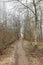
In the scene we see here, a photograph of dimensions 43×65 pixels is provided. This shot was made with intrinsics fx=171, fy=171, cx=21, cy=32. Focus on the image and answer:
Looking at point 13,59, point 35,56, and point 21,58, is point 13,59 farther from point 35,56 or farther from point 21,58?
point 35,56

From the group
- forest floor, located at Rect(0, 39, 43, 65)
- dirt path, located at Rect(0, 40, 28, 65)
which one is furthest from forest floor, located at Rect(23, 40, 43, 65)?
dirt path, located at Rect(0, 40, 28, 65)

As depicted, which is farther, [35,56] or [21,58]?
[35,56]

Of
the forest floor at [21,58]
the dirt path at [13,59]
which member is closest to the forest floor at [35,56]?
the forest floor at [21,58]

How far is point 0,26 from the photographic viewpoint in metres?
14.6

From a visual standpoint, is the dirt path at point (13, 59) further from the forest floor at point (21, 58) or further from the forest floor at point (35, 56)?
the forest floor at point (35, 56)

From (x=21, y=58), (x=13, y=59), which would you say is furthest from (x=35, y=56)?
(x=13, y=59)

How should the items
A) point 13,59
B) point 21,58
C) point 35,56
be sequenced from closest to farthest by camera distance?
point 13,59 < point 21,58 < point 35,56

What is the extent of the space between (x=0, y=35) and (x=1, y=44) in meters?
0.78

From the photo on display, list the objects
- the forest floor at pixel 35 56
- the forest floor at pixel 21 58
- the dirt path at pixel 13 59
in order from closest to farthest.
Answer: the dirt path at pixel 13 59 < the forest floor at pixel 21 58 < the forest floor at pixel 35 56

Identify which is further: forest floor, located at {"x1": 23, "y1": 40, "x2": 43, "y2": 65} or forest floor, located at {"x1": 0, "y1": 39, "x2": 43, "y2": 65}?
forest floor, located at {"x1": 23, "y1": 40, "x2": 43, "y2": 65}

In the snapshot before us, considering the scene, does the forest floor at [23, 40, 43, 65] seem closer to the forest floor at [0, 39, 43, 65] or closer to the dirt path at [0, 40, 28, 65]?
the forest floor at [0, 39, 43, 65]

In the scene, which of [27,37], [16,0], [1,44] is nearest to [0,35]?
[1,44]

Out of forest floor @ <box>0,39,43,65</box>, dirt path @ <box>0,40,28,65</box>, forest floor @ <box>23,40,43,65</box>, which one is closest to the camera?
dirt path @ <box>0,40,28,65</box>

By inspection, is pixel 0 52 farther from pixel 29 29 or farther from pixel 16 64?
pixel 29 29
